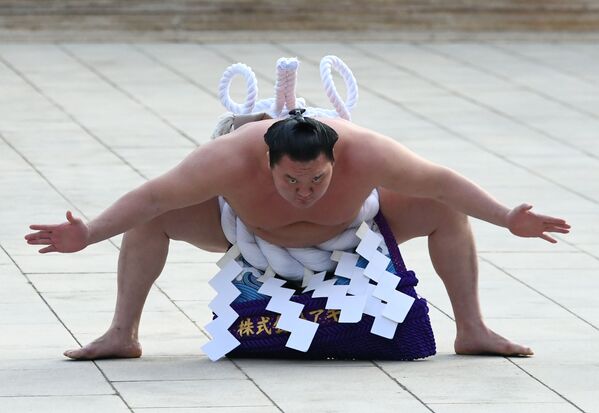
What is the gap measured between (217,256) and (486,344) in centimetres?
175

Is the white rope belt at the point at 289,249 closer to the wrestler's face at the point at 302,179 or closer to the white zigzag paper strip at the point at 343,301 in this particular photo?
the white zigzag paper strip at the point at 343,301

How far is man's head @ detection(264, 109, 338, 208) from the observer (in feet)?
16.3

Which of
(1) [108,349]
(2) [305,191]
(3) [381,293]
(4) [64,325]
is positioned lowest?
(4) [64,325]

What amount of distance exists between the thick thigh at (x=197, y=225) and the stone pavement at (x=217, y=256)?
345 millimetres

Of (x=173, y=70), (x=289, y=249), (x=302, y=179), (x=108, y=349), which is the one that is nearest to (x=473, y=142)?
(x=173, y=70)

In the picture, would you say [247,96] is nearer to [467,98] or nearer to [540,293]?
[540,293]

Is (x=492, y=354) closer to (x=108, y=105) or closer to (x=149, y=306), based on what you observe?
(x=149, y=306)

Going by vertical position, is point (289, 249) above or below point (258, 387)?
above

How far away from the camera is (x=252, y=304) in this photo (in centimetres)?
537

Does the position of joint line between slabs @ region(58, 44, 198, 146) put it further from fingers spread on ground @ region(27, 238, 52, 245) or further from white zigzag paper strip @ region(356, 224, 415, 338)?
fingers spread on ground @ region(27, 238, 52, 245)

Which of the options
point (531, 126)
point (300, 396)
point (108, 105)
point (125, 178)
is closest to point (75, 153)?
point (125, 178)

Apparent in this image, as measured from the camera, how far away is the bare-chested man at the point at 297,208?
198 inches

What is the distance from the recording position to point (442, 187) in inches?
206

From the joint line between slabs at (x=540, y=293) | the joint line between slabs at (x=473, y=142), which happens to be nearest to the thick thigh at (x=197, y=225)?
the joint line between slabs at (x=540, y=293)
